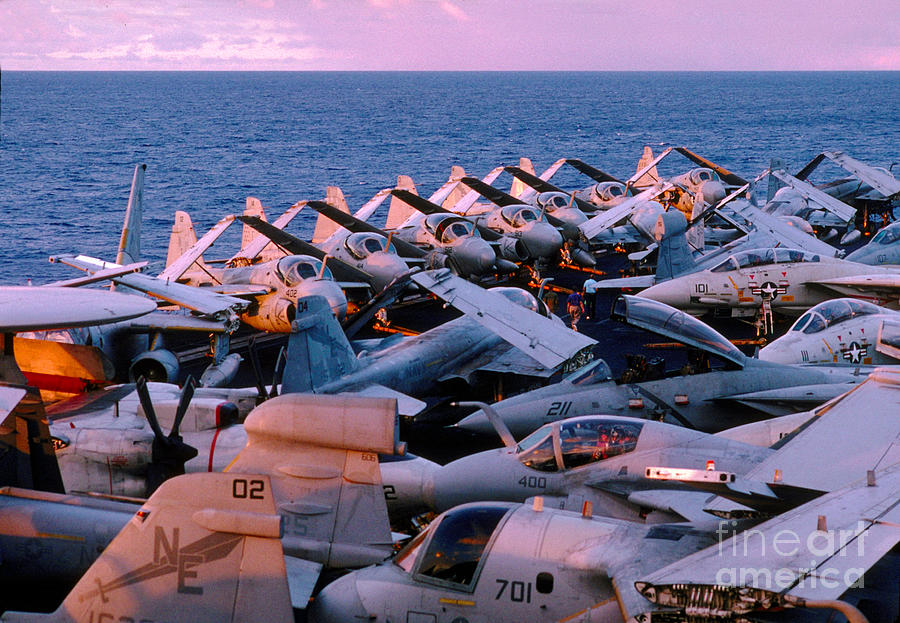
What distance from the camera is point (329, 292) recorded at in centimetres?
2766

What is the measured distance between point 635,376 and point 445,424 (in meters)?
5.40

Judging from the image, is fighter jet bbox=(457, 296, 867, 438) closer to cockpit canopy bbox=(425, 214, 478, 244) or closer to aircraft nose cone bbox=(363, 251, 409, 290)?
aircraft nose cone bbox=(363, 251, 409, 290)

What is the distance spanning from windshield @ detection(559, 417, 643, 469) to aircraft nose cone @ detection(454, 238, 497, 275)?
2066 centimetres

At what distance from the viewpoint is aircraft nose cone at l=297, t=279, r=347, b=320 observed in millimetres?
27359

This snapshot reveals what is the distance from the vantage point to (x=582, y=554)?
9.86 m

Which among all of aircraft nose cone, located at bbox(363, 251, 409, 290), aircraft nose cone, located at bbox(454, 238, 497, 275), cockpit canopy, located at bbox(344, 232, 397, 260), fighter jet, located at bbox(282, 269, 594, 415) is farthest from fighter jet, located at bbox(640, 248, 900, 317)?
cockpit canopy, located at bbox(344, 232, 397, 260)

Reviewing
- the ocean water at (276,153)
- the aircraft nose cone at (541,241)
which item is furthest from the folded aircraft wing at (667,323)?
the ocean water at (276,153)

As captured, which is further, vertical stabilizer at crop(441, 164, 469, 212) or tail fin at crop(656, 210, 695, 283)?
vertical stabilizer at crop(441, 164, 469, 212)

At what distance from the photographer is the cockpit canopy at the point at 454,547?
10.1 metres

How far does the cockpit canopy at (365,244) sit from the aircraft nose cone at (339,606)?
22321 millimetres

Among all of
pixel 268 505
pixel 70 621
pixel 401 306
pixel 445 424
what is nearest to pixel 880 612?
pixel 268 505

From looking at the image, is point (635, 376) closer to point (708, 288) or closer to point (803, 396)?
point (803, 396)

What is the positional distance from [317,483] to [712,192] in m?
38.5

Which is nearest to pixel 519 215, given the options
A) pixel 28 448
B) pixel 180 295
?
pixel 180 295
